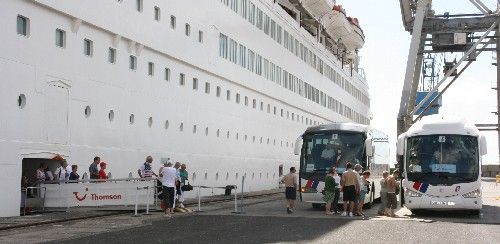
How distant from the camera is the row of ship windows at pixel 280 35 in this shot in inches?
1473

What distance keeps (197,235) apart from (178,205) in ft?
27.8

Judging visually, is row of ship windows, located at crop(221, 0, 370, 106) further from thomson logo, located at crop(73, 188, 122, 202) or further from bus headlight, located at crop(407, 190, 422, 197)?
bus headlight, located at crop(407, 190, 422, 197)

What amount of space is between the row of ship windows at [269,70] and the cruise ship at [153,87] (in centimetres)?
10

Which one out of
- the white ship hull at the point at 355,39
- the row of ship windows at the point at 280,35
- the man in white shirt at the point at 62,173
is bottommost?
the man in white shirt at the point at 62,173

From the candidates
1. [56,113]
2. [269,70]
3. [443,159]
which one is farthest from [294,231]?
[269,70]

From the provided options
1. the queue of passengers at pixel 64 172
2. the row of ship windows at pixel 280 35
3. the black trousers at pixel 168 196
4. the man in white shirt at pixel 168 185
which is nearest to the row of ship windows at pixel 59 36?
the queue of passengers at pixel 64 172

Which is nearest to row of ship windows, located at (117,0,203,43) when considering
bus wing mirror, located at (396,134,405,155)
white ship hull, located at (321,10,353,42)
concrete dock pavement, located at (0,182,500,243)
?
concrete dock pavement, located at (0,182,500,243)

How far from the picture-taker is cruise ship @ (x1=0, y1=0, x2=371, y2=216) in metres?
19.0

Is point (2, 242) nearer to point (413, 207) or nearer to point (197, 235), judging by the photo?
point (197, 235)

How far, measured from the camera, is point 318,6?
5366cm

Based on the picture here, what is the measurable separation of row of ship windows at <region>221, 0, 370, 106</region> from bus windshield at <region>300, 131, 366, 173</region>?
1216 cm

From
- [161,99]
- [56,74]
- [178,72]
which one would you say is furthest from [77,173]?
[178,72]

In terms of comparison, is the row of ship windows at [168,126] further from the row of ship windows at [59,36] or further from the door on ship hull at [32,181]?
the door on ship hull at [32,181]

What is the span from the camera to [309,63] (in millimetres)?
51938
